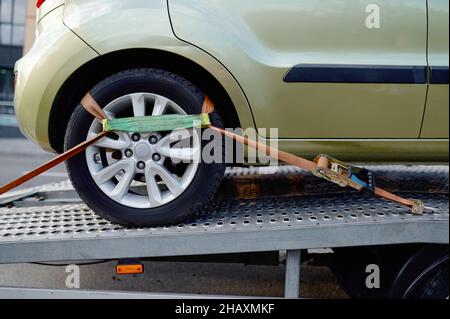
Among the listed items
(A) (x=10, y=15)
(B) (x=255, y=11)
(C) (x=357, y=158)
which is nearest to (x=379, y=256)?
(C) (x=357, y=158)

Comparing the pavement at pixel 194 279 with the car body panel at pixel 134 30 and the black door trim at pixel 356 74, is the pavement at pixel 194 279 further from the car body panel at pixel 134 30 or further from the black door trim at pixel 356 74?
the car body panel at pixel 134 30

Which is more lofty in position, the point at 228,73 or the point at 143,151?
the point at 228,73

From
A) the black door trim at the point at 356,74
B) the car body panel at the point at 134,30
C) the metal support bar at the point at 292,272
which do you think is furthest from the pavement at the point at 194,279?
the car body panel at the point at 134,30

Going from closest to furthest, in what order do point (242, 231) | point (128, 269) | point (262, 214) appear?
point (242, 231) → point (128, 269) → point (262, 214)

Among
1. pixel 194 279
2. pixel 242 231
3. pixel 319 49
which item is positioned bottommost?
pixel 194 279

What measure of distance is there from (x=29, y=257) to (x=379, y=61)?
1779 mm

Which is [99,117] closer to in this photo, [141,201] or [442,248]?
[141,201]

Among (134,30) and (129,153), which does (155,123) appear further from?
(134,30)

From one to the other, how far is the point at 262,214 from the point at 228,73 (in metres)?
0.68

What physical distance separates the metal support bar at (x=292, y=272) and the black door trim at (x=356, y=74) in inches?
31.1

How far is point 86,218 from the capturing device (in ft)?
6.93

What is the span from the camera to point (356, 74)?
1.93 m

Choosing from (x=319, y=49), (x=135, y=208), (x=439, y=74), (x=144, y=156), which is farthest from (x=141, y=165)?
(x=439, y=74)

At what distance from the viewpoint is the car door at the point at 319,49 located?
1919mm
